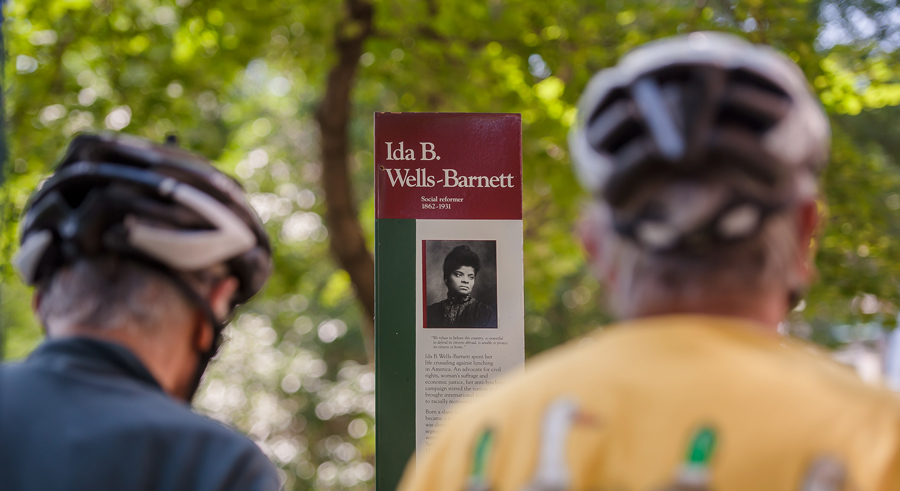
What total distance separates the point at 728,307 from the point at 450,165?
98.5 inches

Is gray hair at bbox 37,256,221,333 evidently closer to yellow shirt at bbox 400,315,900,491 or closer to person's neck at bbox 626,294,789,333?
yellow shirt at bbox 400,315,900,491

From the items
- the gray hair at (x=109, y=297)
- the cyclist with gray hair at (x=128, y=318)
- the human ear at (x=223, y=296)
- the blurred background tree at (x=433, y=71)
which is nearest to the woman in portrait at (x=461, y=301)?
the cyclist with gray hair at (x=128, y=318)

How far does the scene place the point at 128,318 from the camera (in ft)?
6.09

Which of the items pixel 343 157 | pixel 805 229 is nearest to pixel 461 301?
pixel 805 229

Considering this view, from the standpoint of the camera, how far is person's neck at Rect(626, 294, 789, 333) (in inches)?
56.8

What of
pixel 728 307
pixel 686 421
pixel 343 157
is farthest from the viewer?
pixel 343 157

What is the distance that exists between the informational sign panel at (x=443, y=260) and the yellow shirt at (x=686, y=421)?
7.55 feet

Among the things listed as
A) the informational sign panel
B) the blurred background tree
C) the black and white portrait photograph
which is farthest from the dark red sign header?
the blurred background tree

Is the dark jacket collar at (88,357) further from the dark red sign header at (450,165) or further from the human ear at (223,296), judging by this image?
the dark red sign header at (450,165)

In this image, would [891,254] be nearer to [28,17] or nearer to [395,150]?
[395,150]

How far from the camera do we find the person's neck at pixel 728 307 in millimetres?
1442

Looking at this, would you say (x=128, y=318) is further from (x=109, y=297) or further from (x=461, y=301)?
(x=461, y=301)

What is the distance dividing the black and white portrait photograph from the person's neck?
235 cm

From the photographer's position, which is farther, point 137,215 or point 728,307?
point 137,215
